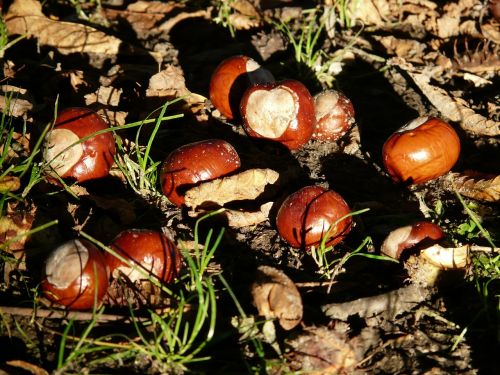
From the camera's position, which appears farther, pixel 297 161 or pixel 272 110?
pixel 297 161

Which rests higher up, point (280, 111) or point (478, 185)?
point (280, 111)

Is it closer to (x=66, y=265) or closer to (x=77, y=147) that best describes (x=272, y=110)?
(x=77, y=147)

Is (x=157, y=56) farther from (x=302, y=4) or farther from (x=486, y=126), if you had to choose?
(x=486, y=126)

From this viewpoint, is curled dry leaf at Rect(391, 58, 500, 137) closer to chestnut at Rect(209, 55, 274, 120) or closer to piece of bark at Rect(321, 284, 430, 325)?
chestnut at Rect(209, 55, 274, 120)

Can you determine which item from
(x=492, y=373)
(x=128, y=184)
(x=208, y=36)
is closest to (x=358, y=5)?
(x=208, y=36)

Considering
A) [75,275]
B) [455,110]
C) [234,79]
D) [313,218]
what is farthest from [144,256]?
[455,110]

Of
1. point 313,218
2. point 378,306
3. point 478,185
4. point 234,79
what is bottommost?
point 378,306

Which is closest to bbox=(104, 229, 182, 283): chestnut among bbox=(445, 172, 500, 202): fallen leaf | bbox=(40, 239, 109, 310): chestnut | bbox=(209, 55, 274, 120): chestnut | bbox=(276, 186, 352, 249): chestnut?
bbox=(40, 239, 109, 310): chestnut
